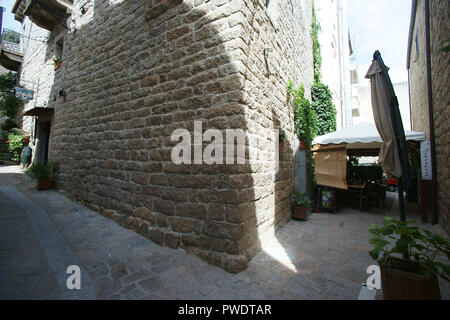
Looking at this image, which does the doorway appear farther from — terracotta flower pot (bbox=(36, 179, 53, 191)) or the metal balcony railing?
the metal balcony railing

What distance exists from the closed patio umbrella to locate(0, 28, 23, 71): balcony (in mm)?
14756

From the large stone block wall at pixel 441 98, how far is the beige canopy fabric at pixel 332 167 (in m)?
1.77

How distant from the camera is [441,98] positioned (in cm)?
395

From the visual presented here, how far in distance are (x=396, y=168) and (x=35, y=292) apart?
405 cm

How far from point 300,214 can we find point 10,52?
15.2 m

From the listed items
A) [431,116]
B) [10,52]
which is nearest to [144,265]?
[431,116]

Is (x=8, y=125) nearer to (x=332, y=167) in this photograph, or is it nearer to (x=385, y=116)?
(x=332, y=167)

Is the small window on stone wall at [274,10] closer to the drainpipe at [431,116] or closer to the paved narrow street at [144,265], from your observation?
the drainpipe at [431,116]

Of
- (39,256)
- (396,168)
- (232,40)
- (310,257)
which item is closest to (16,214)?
(39,256)

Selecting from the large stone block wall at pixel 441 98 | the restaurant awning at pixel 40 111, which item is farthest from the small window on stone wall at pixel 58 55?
the large stone block wall at pixel 441 98

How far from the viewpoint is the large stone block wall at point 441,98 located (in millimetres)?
3562

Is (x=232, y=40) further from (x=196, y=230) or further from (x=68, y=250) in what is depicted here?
(x=68, y=250)

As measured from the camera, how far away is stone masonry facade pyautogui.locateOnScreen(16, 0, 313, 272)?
2584 millimetres

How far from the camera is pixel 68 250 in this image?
2.61m
